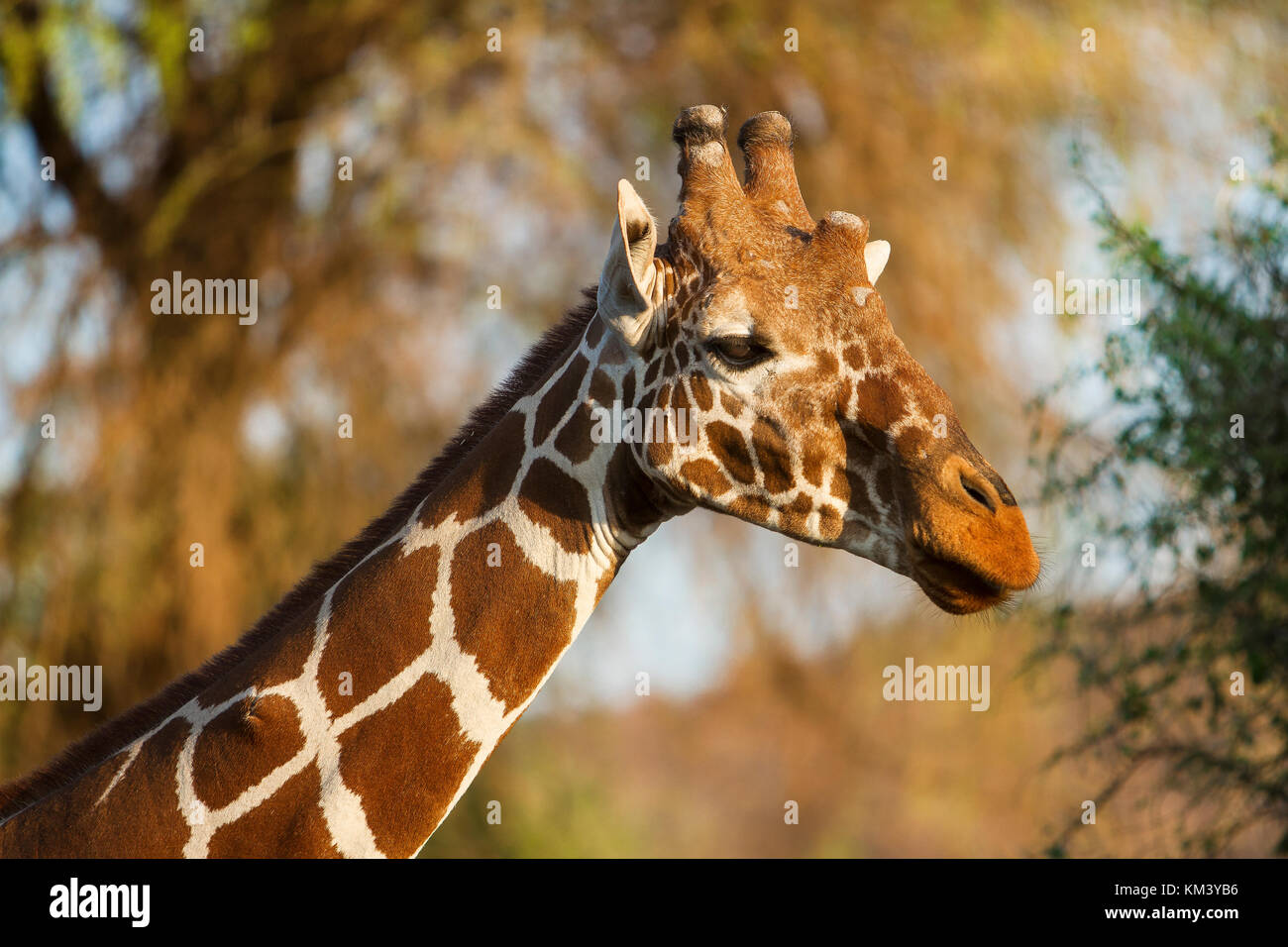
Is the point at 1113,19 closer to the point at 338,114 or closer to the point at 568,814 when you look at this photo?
the point at 338,114

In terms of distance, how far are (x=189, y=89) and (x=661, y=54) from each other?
4523 millimetres

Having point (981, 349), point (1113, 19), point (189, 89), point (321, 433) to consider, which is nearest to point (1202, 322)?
point (981, 349)

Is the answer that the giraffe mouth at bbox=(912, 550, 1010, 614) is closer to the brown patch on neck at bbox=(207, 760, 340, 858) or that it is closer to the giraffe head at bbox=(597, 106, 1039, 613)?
the giraffe head at bbox=(597, 106, 1039, 613)

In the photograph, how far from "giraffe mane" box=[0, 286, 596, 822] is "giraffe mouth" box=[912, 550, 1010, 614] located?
1.37m

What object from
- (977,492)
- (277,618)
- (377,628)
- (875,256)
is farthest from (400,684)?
(875,256)

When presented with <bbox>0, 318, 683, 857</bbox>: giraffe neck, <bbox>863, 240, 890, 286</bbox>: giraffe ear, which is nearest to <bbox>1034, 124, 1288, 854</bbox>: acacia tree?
<bbox>863, 240, 890, 286</bbox>: giraffe ear

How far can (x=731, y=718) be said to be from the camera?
1459 centimetres

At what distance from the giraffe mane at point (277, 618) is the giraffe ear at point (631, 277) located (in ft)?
1.17

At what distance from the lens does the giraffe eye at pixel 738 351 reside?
3.59 meters

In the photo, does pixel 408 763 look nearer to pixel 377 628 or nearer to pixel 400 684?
pixel 400 684

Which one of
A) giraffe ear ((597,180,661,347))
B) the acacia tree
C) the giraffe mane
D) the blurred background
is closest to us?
giraffe ear ((597,180,661,347))

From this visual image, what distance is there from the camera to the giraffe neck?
11.6 feet

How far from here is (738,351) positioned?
3600 mm

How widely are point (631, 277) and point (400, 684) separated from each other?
1.37 meters
